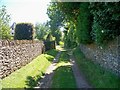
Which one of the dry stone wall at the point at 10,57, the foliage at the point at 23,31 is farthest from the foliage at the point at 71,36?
the dry stone wall at the point at 10,57

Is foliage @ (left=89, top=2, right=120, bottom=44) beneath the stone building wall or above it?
above

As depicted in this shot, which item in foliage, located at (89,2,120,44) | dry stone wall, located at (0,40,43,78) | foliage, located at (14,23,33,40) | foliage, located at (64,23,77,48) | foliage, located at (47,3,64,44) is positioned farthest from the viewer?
foliage, located at (47,3,64,44)

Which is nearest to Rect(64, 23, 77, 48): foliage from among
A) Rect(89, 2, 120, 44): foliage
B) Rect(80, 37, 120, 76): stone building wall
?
Rect(80, 37, 120, 76): stone building wall

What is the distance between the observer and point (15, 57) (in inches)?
586

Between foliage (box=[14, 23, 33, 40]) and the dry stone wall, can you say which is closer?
the dry stone wall

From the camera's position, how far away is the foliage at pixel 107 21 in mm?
11284

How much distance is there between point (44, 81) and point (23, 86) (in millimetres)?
3006

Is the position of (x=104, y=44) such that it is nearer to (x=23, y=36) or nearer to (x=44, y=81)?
(x=44, y=81)

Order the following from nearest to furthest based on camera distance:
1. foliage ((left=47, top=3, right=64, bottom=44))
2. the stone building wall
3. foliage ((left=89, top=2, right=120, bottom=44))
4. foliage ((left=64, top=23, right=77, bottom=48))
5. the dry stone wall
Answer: foliage ((left=89, top=2, right=120, bottom=44)) < the stone building wall < the dry stone wall < foliage ((left=64, top=23, right=77, bottom=48)) < foliage ((left=47, top=3, right=64, bottom=44))

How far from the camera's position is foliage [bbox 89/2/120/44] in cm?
1128

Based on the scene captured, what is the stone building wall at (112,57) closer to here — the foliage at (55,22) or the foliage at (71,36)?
the foliage at (71,36)

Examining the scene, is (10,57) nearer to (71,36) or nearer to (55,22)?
(71,36)

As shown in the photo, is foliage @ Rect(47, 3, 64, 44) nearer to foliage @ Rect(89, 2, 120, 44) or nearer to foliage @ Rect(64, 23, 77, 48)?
foliage @ Rect(64, 23, 77, 48)

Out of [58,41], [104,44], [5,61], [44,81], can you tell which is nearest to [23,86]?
[5,61]
